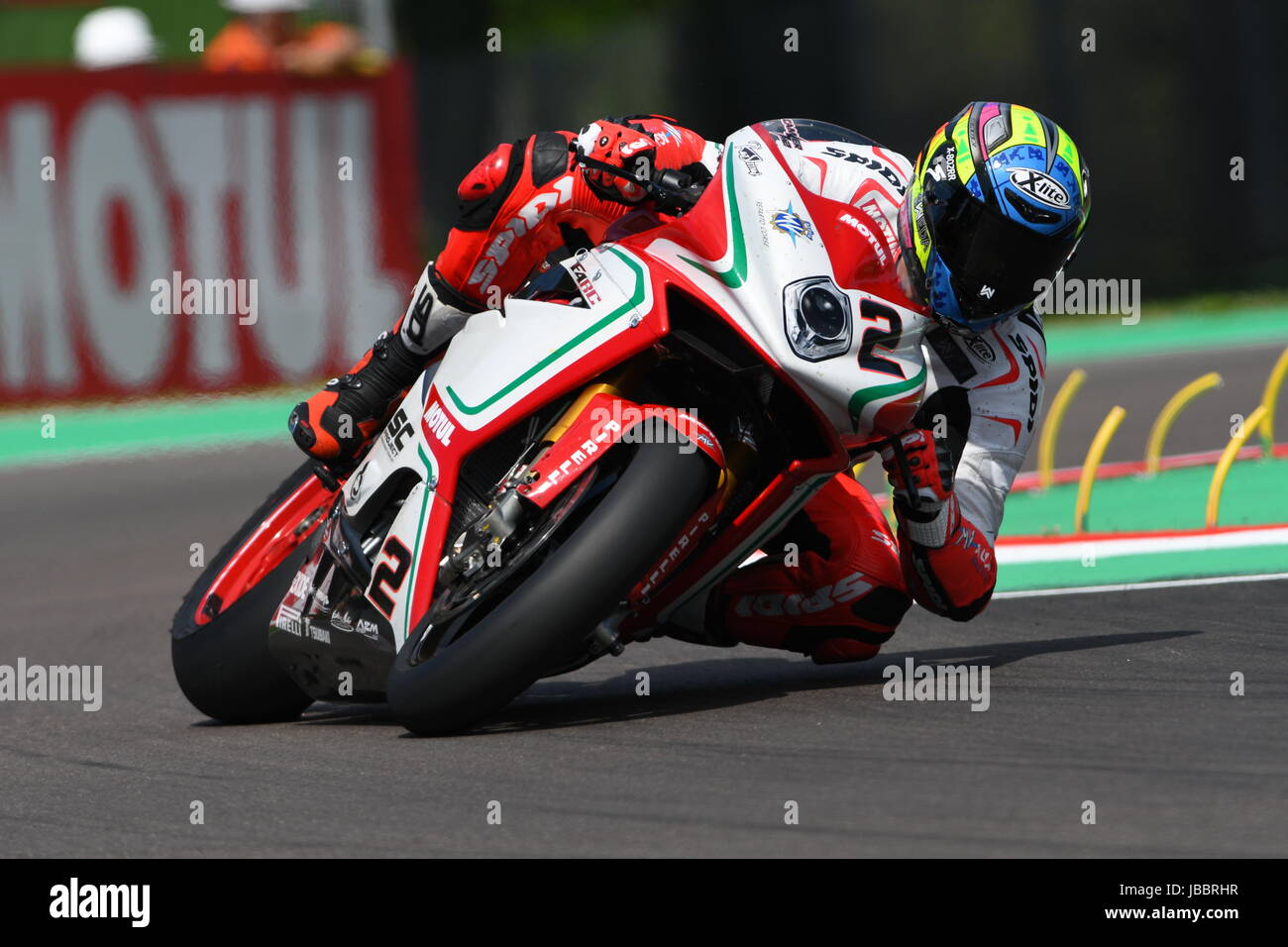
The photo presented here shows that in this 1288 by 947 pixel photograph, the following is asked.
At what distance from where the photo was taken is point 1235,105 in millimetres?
18922

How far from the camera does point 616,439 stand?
5.16 metres

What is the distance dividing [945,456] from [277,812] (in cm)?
190

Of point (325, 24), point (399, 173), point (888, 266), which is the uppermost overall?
point (325, 24)

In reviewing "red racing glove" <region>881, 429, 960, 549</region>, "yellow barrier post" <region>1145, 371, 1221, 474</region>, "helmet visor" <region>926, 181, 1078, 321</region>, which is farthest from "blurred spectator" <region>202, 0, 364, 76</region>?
"helmet visor" <region>926, 181, 1078, 321</region>

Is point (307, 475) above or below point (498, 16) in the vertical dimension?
below

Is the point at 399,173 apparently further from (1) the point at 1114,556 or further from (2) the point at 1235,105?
(1) the point at 1114,556

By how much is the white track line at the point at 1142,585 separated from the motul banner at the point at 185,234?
8.95m

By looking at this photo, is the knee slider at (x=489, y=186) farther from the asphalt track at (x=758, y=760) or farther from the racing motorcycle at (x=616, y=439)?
the asphalt track at (x=758, y=760)

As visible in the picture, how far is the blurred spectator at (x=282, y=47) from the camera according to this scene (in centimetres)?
1655

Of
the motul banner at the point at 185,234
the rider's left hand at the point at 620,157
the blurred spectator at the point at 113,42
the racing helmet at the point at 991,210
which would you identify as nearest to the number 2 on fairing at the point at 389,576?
the rider's left hand at the point at 620,157

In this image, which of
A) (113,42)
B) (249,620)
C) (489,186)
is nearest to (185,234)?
(113,42)

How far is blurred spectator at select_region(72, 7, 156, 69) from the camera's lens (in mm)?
16469

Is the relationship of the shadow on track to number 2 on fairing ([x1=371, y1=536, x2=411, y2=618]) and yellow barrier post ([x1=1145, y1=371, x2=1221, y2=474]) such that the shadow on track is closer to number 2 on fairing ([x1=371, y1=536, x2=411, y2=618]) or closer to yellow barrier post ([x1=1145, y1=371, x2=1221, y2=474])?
number 2 on fairing ([x1=371, y1=536, x2=411, y2=618])
